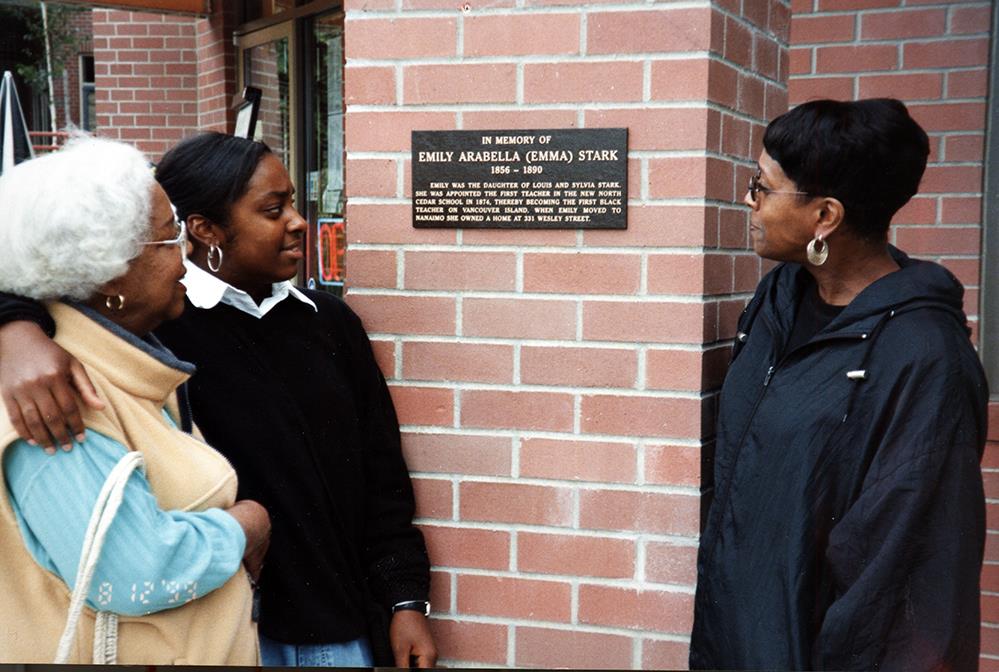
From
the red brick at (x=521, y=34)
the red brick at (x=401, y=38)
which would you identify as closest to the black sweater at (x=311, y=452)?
the red brick at (x=401, y=38)

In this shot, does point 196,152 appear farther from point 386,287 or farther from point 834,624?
point 834,624

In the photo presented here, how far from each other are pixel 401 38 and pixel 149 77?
210 inches

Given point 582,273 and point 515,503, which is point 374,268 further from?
point 515,503

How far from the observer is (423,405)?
238cm

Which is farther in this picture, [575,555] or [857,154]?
[575,555]

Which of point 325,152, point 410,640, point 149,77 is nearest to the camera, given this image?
point 410,640

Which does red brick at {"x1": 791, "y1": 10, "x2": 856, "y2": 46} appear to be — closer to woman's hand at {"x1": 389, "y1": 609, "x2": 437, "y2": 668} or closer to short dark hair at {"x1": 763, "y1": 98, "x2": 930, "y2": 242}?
short dark hair at {"x1": 763, "y1": 98, "x2": 930, "y2": 242}

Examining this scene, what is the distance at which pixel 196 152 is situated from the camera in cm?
223

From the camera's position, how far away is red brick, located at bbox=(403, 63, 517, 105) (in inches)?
88.3

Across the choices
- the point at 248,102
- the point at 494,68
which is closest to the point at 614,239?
the point at 494,68

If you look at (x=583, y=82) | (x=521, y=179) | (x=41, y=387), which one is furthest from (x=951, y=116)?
(x=41, y=387)

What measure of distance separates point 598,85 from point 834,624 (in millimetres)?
1206

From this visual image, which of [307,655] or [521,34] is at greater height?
[521,34]

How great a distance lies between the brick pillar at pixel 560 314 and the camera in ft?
7.14
